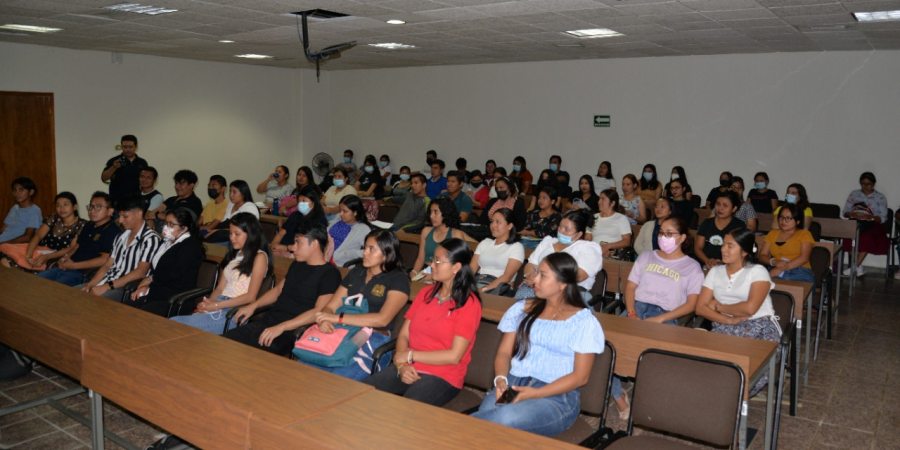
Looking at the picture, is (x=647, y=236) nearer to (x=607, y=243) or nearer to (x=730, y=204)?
(x=607, y=243)

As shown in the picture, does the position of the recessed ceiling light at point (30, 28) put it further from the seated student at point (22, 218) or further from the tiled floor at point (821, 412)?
the tiled floor at point (821, 412)

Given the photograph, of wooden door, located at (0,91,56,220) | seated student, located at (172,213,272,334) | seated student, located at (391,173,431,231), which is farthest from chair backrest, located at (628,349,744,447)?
wooden door, located at (0,91,56,220)

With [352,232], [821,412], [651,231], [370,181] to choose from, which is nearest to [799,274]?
[651,231]

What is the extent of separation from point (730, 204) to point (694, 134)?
5132mm

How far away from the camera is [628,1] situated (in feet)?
21.0

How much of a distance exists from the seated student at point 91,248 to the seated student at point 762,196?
8.04m

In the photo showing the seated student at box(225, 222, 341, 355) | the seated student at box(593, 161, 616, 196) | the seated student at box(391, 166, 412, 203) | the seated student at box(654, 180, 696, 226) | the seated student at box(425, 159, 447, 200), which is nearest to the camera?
the seated student at box(225, 222, 341, 355)

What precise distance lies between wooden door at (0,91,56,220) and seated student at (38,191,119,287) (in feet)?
18.9

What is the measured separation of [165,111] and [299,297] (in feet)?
31.4

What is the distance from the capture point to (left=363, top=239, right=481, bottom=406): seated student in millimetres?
3572

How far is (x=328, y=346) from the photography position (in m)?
3.93

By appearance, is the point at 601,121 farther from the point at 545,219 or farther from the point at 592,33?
the point at 545,219

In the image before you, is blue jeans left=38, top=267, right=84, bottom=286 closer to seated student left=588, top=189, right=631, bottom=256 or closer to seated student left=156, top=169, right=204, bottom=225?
seated student left=156, top=169, right=204, bottom=225

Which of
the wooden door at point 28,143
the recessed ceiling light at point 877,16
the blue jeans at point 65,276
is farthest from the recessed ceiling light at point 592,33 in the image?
the wooden door at point 28,143
